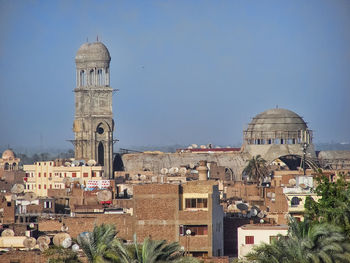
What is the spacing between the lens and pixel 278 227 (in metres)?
52.9

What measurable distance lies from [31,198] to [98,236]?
135 feet

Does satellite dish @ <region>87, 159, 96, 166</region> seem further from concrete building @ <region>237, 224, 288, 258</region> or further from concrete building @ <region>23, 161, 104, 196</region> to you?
concrete building @ <region>237, 224, 288, 258</region>

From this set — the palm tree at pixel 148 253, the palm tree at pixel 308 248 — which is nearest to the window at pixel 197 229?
the palm tree at pixel 308 248

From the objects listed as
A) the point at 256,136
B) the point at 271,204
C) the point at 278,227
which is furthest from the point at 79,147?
the point at 278,227

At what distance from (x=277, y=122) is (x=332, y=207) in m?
90.2

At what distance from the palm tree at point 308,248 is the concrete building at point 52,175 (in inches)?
2886

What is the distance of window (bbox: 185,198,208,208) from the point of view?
54312 mm

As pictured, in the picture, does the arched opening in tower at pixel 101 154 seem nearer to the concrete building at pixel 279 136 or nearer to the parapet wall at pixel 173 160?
the parapet wall at pixel 173 160

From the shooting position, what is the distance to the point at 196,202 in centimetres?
5453

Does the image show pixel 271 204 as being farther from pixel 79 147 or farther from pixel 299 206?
pixel 79 147

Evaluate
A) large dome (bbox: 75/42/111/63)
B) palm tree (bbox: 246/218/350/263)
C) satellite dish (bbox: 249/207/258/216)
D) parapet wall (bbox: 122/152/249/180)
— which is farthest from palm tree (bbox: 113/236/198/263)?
large dome (bbox: 75/42/111/63)

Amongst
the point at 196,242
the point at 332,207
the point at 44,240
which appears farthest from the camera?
the point at 44,240

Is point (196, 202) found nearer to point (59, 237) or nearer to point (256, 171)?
point (59, 237)

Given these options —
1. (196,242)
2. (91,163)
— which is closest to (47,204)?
(196,242)
